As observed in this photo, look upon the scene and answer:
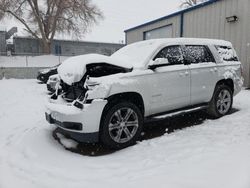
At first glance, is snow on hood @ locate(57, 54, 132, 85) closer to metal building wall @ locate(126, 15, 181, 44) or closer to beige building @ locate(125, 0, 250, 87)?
beige building @ locate(125, 0, 250, 87)

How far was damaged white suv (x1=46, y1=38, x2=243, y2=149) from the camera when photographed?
11.8 feet

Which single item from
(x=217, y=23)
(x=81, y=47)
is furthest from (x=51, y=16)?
(x=217, y=23)

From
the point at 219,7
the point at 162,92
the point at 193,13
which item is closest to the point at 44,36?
the point at 193,13

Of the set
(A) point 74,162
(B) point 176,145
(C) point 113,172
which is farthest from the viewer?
(B) point 176,145

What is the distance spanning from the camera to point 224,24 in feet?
33.2

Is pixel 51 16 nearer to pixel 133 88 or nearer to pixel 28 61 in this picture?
pixel 28 61

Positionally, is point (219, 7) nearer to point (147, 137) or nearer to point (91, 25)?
point (147, 137)

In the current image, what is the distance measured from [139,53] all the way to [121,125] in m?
1.57

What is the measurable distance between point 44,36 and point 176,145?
23935 millimetres

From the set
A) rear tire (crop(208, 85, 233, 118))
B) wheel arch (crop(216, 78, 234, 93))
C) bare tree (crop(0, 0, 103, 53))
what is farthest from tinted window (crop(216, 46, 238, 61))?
bare tree (crop(0, 0, 103, 53))

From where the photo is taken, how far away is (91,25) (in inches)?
1053

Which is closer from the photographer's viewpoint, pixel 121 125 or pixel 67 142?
pixel 121 125

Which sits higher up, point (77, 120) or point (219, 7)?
→ point (219, 7)

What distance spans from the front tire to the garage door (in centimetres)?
1027
